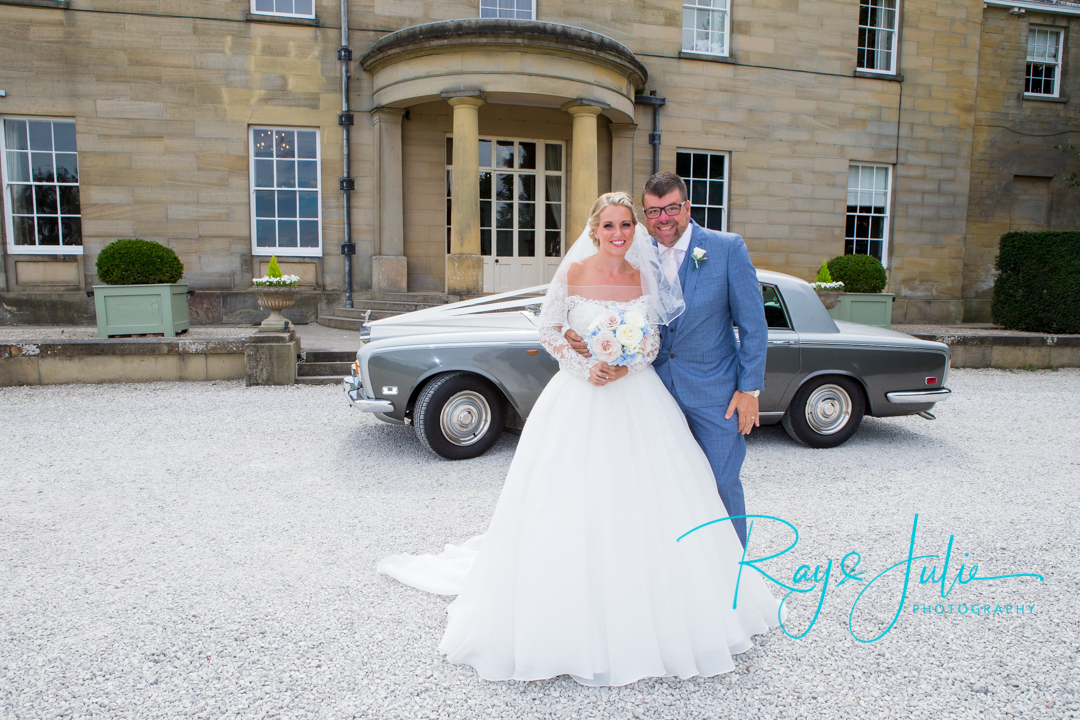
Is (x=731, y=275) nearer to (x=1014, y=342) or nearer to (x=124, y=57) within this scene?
(x=1014, y=342)

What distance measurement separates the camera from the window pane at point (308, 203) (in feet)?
40.8

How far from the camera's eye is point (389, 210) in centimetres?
1231

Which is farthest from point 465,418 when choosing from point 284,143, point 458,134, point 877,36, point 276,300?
point 877,36

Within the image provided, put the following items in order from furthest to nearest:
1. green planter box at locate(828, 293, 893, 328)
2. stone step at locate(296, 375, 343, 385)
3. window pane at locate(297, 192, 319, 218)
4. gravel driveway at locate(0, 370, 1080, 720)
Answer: window pane at locate(297, 192, 319, 218) < green planter box at locate(828, 293, 893, 328) < stone step at locate(296, 375, 343, 385) < gravel driveway at locate(0, 370, 1080, 720)

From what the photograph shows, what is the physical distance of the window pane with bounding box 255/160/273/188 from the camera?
40.3ft

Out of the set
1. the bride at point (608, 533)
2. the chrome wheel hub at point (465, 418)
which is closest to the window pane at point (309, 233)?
the chrome wheel hub at point (465, 418)

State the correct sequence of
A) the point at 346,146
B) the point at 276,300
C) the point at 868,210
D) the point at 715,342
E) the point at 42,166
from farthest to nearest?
the point at 868,210
the point at 346,146
the point at 42,166
the point at 276,300
the point at 715,342

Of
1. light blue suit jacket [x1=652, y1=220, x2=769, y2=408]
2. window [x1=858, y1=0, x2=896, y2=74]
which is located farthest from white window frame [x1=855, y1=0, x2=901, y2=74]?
light blue suit jacket [x1=652, y1=220, x2=769, y2=408]

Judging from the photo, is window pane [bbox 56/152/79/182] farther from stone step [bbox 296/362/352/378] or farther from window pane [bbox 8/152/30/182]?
stone step [bbox 296/362/352/378]

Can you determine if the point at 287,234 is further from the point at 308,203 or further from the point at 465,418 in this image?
the point at 465,418

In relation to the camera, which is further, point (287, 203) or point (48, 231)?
point (287, 203)

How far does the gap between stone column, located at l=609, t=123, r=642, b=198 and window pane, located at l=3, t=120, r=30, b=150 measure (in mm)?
10430

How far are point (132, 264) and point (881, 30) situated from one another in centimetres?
1518

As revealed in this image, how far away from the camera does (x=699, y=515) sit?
258 centimetres
